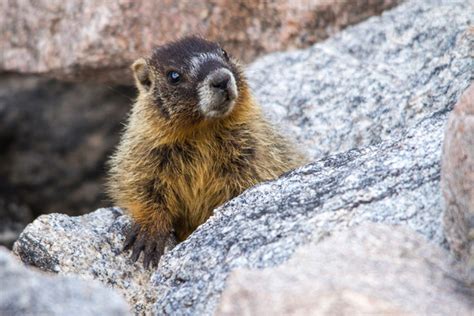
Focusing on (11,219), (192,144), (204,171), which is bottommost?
(11,219)

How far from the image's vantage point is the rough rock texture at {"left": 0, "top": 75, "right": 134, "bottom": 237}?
8.12 m

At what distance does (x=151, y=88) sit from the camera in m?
5.77

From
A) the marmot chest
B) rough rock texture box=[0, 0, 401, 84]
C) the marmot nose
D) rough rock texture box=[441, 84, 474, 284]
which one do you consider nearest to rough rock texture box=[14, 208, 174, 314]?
the marmot chest

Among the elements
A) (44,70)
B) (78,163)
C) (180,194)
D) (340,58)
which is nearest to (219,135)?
(180,194)

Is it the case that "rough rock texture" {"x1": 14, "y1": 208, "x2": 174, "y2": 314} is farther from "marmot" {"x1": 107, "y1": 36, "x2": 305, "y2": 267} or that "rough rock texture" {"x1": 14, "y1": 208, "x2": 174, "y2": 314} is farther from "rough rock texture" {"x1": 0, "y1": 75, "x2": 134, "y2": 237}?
"rough rock texture" {"x1": 0, "y1": 75, "x2": 134, "y2": 237}

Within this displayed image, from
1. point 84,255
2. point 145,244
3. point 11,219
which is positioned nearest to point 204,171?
point 145,244

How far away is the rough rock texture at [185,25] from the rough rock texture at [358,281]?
11.5 ft

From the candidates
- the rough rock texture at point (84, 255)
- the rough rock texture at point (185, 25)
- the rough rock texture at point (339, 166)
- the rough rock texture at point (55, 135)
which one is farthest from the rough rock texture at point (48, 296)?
the rough rock texture at point (55, 135)

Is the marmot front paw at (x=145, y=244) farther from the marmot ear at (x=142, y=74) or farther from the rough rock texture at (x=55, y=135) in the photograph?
the rough rock texture at (x=55, y=135)

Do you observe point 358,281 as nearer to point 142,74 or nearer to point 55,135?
point 142,74

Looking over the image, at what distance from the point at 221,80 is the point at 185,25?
6.25ft

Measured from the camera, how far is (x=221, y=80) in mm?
5176

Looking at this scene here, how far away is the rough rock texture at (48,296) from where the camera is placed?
298cm

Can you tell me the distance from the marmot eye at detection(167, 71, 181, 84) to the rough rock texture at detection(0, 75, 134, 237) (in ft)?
8.52
